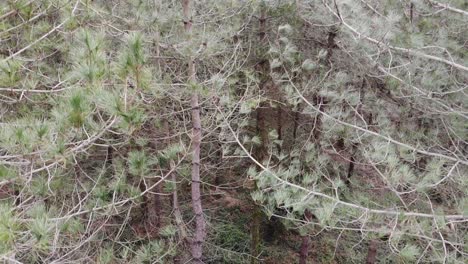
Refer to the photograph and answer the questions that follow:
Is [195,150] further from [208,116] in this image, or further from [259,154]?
[259,154]

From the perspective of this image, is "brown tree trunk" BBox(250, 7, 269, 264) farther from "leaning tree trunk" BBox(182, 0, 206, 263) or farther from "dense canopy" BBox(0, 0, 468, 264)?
"leaning tree trunk" BBox(182, 0, 206, 263)

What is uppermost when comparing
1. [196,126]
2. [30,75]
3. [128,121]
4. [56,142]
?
[128,121]

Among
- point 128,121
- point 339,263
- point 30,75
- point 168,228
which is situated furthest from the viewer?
point 339,263

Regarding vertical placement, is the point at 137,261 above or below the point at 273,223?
above

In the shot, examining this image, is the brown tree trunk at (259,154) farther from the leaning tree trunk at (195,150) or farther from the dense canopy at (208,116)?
the leaning tree trunk at (195,150)

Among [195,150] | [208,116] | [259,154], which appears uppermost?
[208,116]

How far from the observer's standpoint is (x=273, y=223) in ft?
24.8

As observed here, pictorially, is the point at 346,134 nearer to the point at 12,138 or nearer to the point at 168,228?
the point at 168,228

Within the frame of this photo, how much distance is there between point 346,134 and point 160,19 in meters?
2.26

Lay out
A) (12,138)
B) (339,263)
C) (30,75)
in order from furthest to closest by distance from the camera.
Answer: (339,263)
(30,75)
(12,138)

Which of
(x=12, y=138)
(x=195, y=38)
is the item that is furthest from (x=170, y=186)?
(x=12, y=138)

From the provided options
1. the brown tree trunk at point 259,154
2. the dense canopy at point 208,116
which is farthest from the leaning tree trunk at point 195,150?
the brown tree trunk at point 259,154

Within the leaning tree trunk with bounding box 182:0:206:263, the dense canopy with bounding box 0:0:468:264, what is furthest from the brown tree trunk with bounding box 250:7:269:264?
the leaning tree trunk with bounding box 182:0:206:263

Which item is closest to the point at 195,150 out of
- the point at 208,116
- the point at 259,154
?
the point at 208,116
